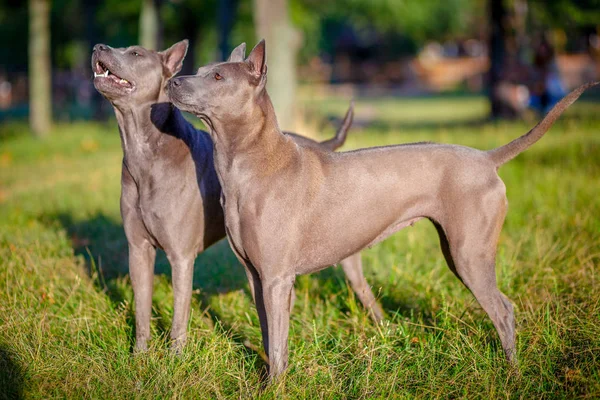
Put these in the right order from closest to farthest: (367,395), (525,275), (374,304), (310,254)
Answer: (367,395), (310,254), (374,304), (525,275)

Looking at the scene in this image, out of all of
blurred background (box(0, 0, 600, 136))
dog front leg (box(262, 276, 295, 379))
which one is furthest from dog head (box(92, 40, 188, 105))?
blurred background (box(0, 0, 600, 136))

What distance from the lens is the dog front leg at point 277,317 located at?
146 inches

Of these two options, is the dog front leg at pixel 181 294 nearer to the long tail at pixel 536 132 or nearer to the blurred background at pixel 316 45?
the long tail at pixel 536 132

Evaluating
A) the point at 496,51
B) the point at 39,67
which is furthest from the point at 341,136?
the point at 39,67

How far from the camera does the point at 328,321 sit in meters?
4.71

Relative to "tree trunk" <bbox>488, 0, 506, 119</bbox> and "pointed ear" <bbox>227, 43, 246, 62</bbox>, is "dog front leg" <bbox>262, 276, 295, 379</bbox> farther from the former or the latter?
"tree trunk" <bbox>488, 0, 506, 119</bbox>

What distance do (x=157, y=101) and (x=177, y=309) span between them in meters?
1.35

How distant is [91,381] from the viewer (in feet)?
12.0

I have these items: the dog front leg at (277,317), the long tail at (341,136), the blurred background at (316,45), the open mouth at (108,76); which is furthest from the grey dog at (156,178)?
the blurred background at (316,45)

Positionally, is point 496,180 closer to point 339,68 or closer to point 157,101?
point 157,101

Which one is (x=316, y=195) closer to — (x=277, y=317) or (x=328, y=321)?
(x=277, y=317)

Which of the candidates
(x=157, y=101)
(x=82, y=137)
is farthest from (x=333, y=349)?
(x=82, y=137)

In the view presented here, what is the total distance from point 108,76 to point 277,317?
1.87m

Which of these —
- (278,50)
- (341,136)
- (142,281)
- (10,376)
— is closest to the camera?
(10,376)
